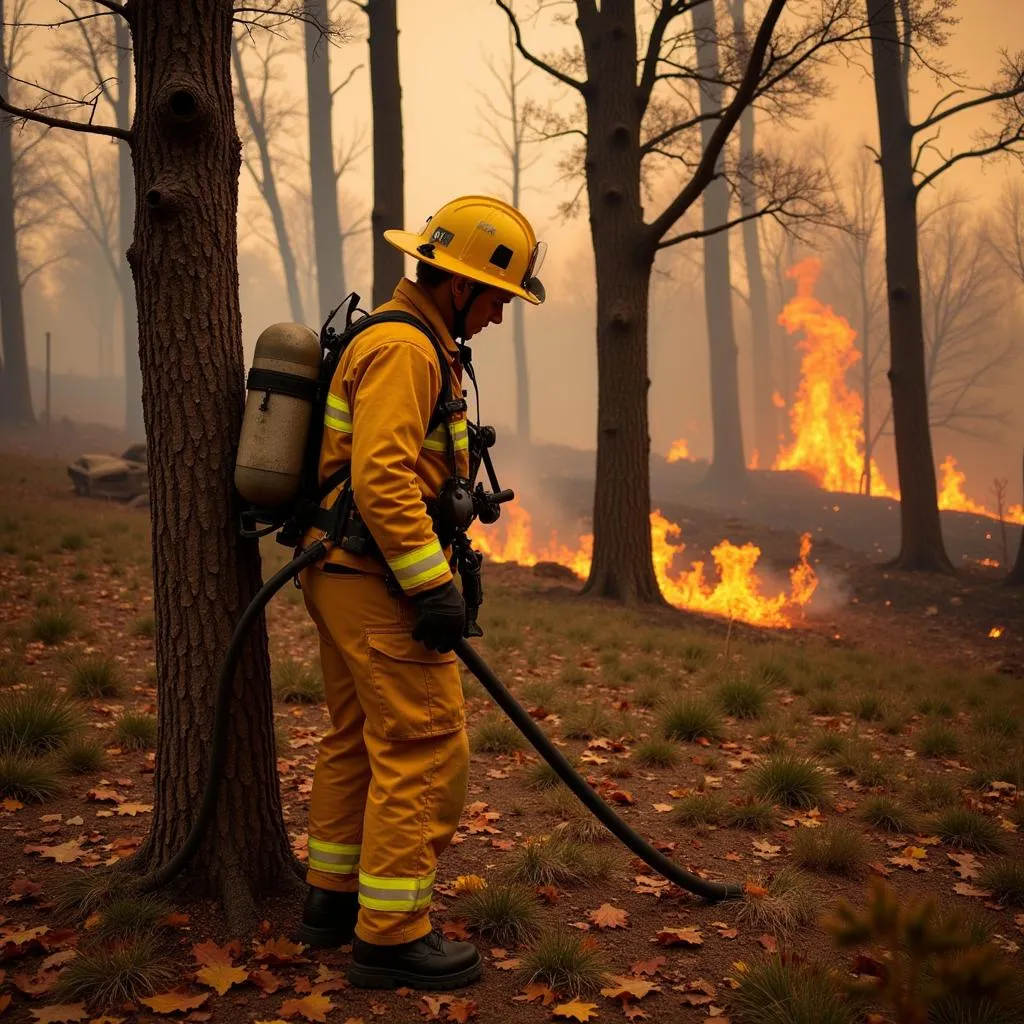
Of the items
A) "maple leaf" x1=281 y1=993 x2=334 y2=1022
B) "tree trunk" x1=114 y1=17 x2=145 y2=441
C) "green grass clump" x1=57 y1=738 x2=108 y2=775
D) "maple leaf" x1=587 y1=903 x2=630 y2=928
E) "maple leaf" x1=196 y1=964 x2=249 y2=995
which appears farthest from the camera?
"tree trunk" x1=114 y1=17 x2=145 y2=441

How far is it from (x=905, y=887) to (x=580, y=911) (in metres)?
1.42

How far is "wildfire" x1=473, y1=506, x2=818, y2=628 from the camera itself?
12727 millimetres

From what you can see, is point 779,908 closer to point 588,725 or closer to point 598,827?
point 598,827

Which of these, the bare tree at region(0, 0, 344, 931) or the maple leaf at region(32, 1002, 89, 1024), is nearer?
the maple leaf at region(32, 1002, 89, 1024)

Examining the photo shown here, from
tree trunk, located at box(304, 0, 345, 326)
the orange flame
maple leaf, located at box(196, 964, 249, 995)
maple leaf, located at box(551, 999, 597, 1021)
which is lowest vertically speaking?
maple leaf, located at box(551, 999, 597, 1021)

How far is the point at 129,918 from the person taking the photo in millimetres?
3164

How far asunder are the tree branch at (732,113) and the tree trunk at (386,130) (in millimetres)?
4181

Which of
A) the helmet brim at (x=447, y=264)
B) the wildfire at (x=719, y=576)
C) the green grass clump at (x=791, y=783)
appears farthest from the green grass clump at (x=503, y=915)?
the wildfire at (x=719, y=576)

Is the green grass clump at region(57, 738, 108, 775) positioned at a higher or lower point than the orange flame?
lower

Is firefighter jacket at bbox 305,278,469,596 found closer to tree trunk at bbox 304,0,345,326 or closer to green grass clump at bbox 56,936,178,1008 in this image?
green grass clump at bbox 56,936,178,1008

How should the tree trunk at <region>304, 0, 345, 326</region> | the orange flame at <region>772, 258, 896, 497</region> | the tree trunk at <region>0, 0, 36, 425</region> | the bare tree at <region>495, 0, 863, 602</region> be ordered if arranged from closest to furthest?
Answer: 1. the bare tree at <region>495, 0, 863, 602</region>
2. the tree trunk at <region>0, 0, 36, 425</region>
3. the tree trunk at <region>304, 0, 345, 326</region>
4. the orange flame at <region>772, 258, 896, 497</region>

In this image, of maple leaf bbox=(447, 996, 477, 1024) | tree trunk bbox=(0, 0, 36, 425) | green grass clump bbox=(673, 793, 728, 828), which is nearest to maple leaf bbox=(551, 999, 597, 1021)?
maple leaf bbox=(447, 996, 477, 1024)

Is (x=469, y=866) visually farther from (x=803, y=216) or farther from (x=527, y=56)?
(x=527, y=56)

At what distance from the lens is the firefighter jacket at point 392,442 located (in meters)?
2.91
